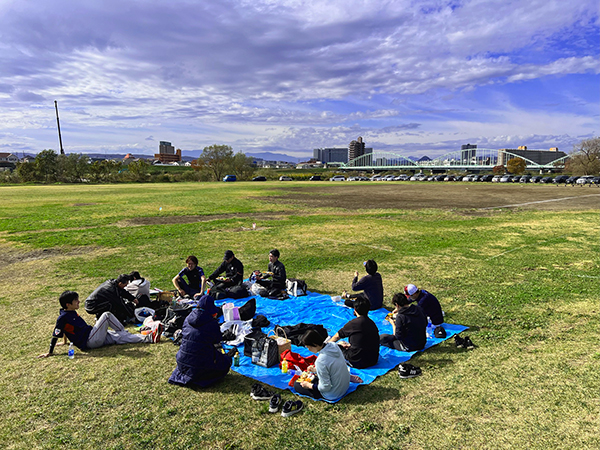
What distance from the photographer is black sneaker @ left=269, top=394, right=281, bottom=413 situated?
16.9 feet

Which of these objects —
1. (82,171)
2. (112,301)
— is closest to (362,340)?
(112,301)

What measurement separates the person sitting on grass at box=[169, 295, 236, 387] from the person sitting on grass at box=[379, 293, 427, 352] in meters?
3.52

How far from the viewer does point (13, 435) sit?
15.3 feet

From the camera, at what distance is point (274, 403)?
5203 mm

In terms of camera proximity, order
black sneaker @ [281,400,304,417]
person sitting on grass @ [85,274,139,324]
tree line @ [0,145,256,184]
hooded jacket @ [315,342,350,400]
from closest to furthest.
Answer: black sneaker @ [281,400,304,417] < hooded jacket @ [315,342,350,400] < person sitting on grass @ [85,274,139,324] < tree line @ [0,145,256,184]

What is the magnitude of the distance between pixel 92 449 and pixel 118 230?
60.2ft

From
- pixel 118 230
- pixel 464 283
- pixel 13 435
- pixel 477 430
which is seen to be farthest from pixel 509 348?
pixel 118 230

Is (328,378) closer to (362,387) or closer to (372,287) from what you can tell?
(362,387)

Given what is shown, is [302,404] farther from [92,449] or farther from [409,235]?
[409,235]

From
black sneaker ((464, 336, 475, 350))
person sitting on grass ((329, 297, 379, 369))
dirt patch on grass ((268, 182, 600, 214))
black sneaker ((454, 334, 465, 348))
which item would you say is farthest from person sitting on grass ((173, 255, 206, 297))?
dirt patch on grass ((268, 182, 600, 214))

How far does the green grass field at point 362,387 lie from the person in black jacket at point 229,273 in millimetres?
1876

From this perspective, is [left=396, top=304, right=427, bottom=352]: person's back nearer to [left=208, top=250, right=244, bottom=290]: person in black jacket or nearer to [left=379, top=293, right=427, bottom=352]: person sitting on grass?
[left=379, top=293, right=427, bottom=352]: person sitting on grass

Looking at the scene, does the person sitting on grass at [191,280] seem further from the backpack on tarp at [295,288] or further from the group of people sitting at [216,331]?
the backpack on tarp at [295,288]

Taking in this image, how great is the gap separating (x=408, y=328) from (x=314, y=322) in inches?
94.7
